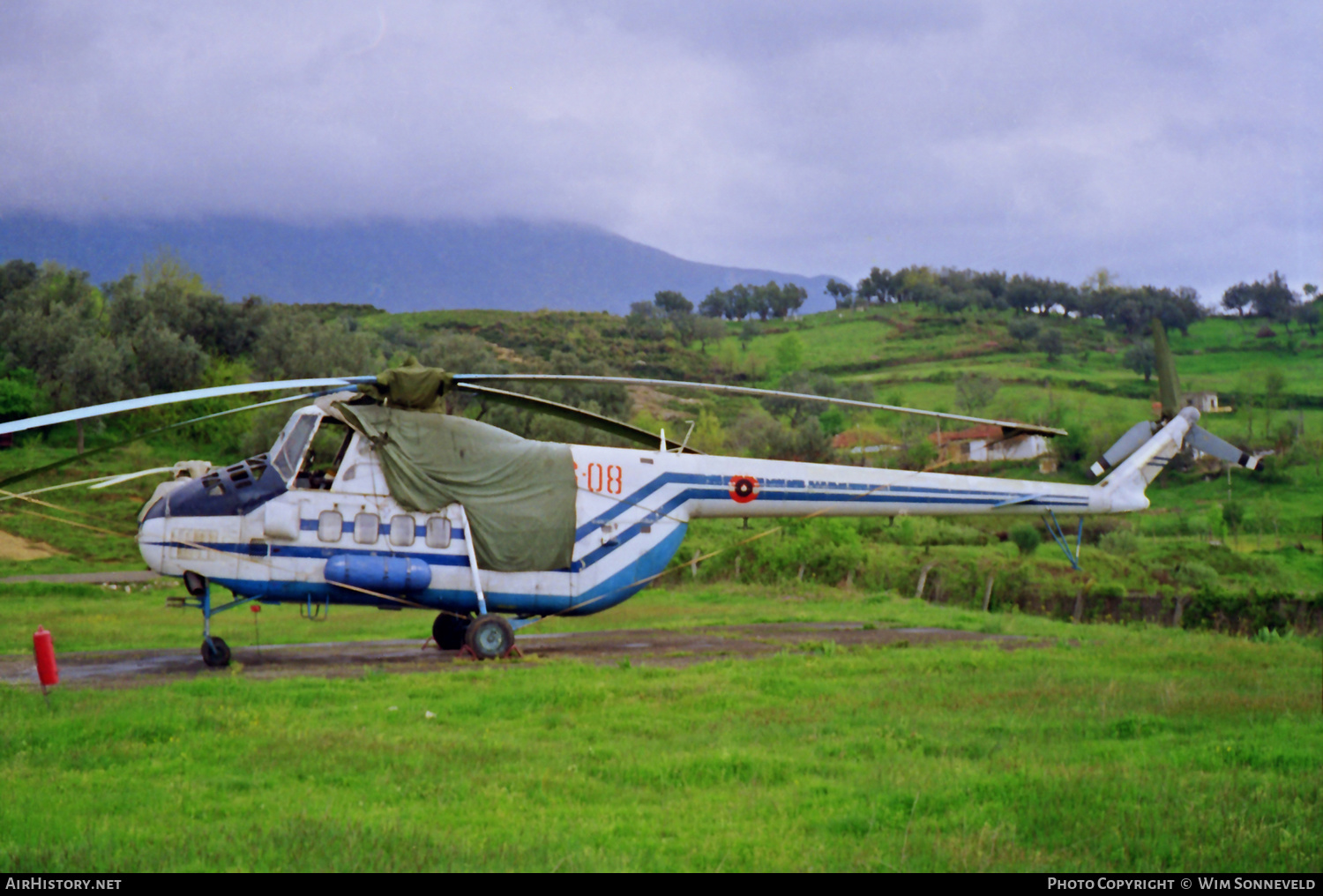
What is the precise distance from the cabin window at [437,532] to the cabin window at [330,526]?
1.43m

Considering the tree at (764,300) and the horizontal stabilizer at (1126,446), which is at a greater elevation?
the tree at (764,300)

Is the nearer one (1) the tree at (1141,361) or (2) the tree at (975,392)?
(2) the tree at (975,392)

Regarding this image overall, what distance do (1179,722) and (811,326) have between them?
14738cm

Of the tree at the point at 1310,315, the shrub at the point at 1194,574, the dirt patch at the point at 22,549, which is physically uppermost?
the tree at the point at 1310,315

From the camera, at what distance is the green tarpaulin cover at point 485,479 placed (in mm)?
17234

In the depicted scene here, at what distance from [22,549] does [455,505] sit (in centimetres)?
3328

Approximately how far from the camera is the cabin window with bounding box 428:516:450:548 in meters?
17.5

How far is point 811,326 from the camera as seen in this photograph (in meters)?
157

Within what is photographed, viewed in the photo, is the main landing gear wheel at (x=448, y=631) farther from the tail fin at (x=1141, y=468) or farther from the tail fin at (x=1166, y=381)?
the tail fin at (x=1166, y=381)

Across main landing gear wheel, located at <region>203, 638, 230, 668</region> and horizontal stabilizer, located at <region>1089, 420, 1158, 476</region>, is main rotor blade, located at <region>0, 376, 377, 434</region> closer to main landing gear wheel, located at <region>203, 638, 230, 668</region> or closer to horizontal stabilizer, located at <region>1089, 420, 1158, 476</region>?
main landing gear wheel, located at <region>203, 638, 230, 668</region>

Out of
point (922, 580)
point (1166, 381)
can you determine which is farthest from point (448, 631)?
point (922, 580)

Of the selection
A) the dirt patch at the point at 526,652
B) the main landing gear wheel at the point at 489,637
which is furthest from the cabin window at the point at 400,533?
the dirt patch at the point at 526,652

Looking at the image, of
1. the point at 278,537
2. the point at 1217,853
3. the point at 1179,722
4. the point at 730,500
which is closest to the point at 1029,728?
the point at 1179,722

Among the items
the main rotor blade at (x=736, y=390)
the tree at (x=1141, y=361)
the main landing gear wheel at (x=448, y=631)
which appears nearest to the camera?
the main rotor blade at (x=736, y=390)
